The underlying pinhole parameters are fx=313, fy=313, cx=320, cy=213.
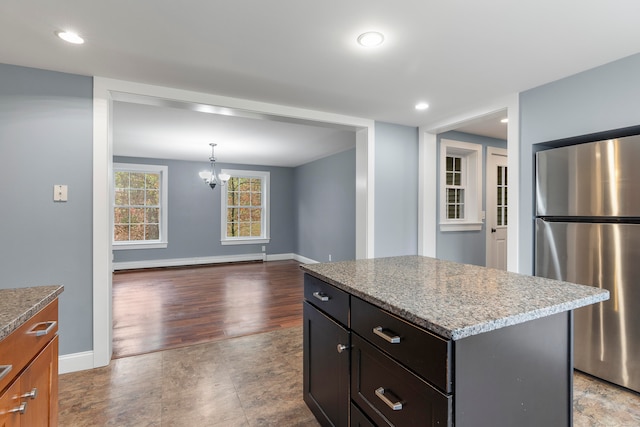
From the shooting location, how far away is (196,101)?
9.57ft

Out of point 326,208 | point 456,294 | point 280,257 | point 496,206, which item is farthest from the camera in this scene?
point 280,257

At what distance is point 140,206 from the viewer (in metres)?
6.76

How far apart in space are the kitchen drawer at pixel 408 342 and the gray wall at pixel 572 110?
2245 millimetres

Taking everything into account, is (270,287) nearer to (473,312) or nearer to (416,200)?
(416,200)

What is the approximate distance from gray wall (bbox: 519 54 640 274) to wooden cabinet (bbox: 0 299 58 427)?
3.31 metres

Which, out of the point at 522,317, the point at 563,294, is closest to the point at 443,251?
the point at 563,294

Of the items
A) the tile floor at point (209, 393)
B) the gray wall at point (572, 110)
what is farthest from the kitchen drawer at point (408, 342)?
the gray wall at point (572, 110)

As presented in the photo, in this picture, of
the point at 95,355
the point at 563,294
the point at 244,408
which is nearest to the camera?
the point at 563,294

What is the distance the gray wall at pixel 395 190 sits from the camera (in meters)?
3.87

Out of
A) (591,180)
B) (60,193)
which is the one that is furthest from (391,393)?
(60,193)

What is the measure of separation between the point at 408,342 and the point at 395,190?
310cm

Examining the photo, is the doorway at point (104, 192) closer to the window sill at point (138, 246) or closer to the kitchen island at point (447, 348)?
the kitchen island at point (447, 348)

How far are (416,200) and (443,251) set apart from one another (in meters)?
0.81

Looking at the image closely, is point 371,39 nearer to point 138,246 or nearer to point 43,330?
point 43,330
